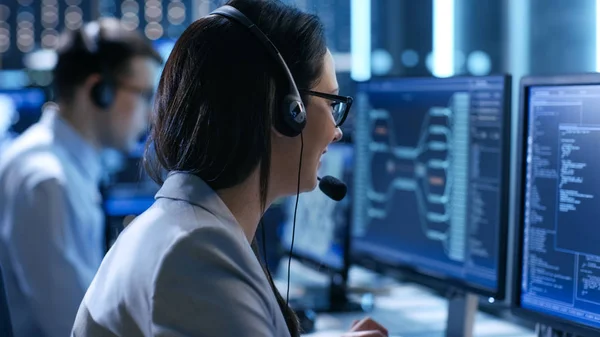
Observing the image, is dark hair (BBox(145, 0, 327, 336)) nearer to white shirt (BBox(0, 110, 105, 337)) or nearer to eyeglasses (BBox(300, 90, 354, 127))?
eyeglasses (BBox(300, 90, 354, 127))

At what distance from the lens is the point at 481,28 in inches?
106

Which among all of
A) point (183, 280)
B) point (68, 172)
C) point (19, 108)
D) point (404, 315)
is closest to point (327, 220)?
point (404, 315)

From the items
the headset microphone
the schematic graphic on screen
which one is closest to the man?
the schematic graphic on screen

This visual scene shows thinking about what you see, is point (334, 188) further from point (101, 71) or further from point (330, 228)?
point (101, 71)

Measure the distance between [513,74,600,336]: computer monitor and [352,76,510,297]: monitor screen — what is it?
3.5 inches

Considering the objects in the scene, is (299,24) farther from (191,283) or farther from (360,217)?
(360,217)

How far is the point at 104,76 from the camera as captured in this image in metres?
2.07

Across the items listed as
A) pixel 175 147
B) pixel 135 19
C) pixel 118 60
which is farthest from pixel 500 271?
pixel 135 19

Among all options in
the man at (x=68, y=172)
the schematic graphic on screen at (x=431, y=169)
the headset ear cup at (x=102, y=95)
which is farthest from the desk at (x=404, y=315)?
the headset ear cup at (x=102, y=95)

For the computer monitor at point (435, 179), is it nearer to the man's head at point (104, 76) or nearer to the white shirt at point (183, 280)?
the white shirt at point (183, 280)

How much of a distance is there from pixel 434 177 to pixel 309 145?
1.56 feet

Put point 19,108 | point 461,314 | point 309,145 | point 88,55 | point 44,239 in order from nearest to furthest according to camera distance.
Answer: point 309,145 < point 461,314 < point 44,239 < point 88,55 < point 19,108

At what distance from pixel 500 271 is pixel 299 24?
0.55 meters

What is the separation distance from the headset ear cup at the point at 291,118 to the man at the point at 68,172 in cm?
87
